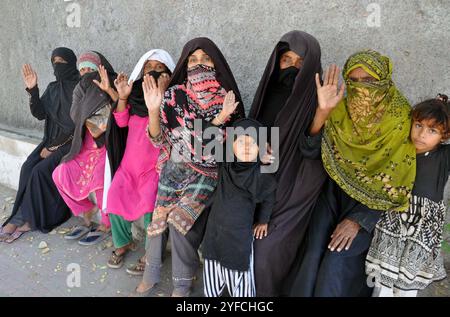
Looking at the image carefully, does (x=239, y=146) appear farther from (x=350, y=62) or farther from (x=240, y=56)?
(x=240, y=56)

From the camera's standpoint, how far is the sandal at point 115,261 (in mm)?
2885

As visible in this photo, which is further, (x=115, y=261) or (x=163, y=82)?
(x=115, y=261)

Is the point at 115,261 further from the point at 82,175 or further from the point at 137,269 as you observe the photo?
the point at 82,175

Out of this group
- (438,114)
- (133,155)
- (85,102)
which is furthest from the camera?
(85,102)

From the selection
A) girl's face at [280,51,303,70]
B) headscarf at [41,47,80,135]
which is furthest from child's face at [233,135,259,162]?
headscarf at [41,47,80,135]

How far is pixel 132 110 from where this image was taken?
9.16ft

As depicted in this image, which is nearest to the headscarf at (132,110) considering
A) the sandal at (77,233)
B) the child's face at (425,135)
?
the sandal at (77,233)

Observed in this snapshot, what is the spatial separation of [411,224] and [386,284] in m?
0.39

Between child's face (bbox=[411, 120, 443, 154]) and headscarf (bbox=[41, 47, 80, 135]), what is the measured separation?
123 inches

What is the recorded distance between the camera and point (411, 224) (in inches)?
76.5

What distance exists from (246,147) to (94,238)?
213cm

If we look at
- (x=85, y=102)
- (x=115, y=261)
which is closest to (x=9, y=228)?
(x=115, y=261)

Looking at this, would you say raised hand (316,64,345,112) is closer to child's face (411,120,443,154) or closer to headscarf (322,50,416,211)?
headscarf (322,50,416,211)

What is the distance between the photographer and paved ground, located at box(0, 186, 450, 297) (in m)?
2.62
